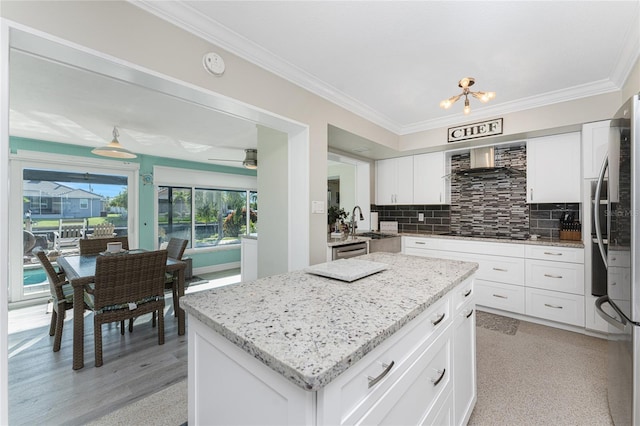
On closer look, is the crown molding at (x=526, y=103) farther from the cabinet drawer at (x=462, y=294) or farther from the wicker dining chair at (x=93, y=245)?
the wicker dining chair at (x=93, y=245)

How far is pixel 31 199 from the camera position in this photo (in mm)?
4156

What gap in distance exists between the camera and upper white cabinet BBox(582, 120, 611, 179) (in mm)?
2654

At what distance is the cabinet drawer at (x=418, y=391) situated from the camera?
0.84 metres

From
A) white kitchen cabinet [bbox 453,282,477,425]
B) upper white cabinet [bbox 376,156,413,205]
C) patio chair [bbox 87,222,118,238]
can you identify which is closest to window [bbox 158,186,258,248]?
patio chair [bbox 87,222,118,238]

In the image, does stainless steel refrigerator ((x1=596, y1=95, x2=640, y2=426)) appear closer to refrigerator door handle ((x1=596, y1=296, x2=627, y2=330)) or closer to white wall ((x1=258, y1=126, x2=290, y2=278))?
refrigerator door handle ((x1=596, y1=296, x2=627, y2=330))

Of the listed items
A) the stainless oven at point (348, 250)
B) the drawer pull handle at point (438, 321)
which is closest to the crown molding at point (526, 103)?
the stainless oven at point (348, 250)

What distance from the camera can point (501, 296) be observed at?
10.5 ft

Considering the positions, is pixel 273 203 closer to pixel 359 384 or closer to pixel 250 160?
pixel 250 160

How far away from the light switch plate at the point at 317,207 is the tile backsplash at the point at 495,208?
2325mm

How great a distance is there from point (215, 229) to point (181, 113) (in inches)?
149

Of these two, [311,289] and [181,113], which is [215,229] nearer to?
[181,113]

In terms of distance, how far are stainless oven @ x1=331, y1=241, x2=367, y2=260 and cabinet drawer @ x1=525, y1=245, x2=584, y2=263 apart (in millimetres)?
1825

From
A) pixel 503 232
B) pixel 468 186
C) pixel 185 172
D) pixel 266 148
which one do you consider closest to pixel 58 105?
pixel 266 148

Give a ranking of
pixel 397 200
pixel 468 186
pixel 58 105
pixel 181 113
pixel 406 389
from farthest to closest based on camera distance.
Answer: pixel 397 200, pixel 468 186, pixel 181 113, pixel 58 105, pixel 406 389
